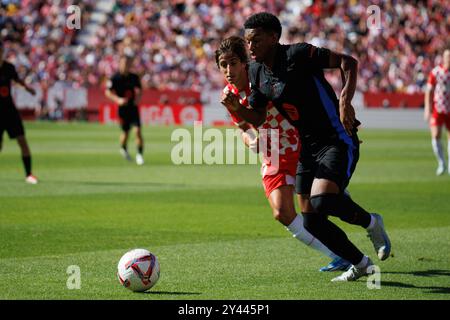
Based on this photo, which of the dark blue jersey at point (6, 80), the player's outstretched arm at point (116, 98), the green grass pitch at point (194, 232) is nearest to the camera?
the green grass pitch at point (194, 232)

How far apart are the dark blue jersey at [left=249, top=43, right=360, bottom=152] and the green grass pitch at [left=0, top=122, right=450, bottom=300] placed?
133 cm

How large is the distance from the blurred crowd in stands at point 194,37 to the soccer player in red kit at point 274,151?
33.4 meters

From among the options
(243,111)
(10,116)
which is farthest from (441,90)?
(243,111)

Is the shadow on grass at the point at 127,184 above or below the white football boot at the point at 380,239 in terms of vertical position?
below

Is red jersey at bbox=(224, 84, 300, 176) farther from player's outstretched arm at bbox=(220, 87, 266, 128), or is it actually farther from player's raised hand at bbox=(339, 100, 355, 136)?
player's raised hand at bbox=(339, 100, 355, 136)

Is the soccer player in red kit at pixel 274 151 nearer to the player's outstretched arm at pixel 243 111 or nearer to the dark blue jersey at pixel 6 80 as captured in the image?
the player's outstretched arm at pixel 243 111

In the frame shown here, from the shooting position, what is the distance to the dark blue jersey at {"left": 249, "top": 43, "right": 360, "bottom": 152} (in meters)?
7.84

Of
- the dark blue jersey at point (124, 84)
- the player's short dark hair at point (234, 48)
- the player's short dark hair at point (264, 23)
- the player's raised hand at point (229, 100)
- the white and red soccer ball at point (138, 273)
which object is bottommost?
the white and red soccer ball at point (138, 273)

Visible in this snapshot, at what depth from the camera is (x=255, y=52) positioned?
7.83 m

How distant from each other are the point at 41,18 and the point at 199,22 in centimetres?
873

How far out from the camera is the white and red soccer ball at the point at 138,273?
7402mm

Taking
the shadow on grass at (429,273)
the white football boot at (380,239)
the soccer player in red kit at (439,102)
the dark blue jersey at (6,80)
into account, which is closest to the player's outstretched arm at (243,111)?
the white football boot at (380,239)

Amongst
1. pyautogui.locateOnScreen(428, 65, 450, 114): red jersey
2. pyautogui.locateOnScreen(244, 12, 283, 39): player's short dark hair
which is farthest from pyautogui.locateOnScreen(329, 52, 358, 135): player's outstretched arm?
pyautogui.locateOnScreen(428, 65, 450, 114): red jersey
